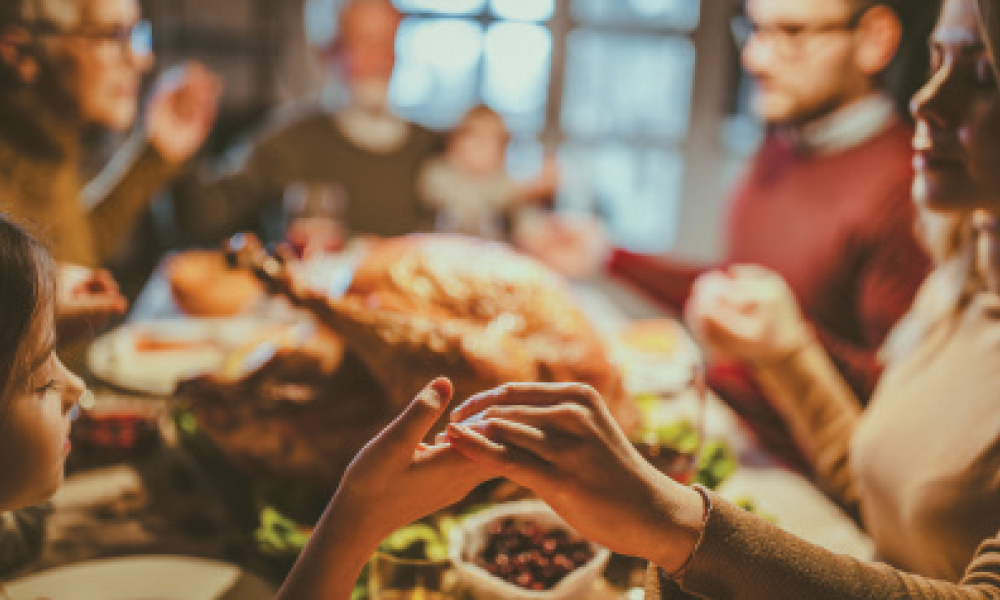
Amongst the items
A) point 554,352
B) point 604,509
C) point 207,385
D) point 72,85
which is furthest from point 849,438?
point 72,85

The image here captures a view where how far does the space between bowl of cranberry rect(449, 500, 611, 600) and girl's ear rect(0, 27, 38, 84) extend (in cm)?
151

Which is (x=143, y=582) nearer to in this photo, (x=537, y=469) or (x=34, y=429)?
(x=34, y=429)

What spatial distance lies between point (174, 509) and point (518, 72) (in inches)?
184

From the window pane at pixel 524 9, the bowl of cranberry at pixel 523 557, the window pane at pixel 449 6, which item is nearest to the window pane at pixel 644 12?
the window pane at pixel 524 9

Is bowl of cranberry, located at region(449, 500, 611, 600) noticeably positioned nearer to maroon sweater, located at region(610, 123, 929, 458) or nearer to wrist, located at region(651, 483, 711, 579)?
wrist, located at region(651, 483, 711, 579)

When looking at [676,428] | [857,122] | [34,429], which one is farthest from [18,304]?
[857,122]

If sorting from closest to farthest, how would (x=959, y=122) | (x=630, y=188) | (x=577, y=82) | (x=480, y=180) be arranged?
(x=959, y=122) < (x=480, y=180) < (x=577, y=82) < (x=630, y=188)

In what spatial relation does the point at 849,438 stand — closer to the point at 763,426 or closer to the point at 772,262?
the point at 763,426

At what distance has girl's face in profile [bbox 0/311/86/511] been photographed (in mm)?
653

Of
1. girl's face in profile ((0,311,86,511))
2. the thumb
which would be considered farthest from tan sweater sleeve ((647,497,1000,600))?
girl's face in profile ((0,311,86,511))

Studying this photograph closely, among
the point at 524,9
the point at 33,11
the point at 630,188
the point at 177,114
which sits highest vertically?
the point at 524,9

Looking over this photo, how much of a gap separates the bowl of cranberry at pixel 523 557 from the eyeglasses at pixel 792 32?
4.31 ft

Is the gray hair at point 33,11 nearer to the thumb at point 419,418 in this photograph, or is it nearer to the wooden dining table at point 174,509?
the wooden dining table at point 174,509

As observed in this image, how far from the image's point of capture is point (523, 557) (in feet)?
2.74
